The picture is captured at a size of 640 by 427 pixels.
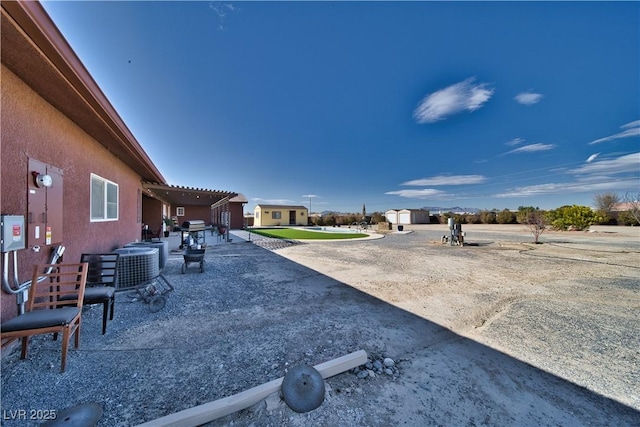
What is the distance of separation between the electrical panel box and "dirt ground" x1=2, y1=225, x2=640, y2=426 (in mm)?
1069

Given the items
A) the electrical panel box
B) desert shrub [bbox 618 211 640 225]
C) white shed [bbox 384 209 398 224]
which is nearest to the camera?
the electrical panel box

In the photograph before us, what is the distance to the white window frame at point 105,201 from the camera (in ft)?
14.7

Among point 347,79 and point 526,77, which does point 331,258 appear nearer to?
point 347,79

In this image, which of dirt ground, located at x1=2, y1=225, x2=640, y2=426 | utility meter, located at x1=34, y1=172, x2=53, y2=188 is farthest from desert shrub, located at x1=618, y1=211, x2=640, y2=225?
utility meter, located at x1=34, y1=172, x2=53, y2=188

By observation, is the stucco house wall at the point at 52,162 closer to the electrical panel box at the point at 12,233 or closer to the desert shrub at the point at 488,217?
the electrical panel box at the point at 12,233

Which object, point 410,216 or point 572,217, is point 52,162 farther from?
point 410,216

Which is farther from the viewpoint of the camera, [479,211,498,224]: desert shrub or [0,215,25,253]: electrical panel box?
[479,211,498,224]: desert shrub

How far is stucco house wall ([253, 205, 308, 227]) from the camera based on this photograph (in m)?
28.9

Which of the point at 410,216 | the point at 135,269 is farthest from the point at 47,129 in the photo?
the point at 410,216

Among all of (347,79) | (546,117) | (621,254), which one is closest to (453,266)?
(621,254)

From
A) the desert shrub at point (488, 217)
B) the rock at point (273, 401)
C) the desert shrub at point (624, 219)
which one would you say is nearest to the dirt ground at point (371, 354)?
the rock at point (273, 401)

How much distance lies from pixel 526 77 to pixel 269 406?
55.5 feet

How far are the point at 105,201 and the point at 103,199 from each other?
106 millimetres

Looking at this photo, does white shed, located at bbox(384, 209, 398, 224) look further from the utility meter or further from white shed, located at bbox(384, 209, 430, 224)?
the utility meter
